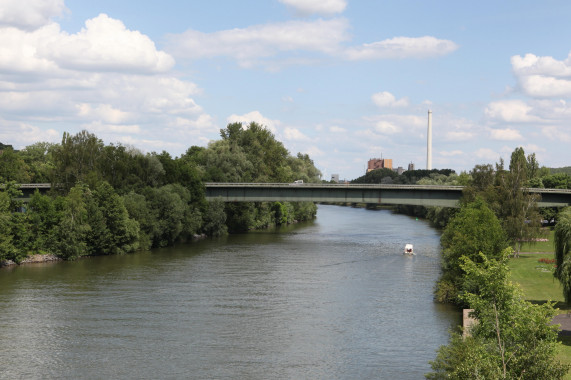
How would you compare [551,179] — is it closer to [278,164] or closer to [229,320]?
[278,164]

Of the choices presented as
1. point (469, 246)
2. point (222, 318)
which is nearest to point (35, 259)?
point (222, 318)

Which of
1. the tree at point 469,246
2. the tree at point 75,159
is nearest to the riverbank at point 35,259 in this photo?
the tree at point 75,159

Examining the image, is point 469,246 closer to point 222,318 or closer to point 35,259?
point 222,318

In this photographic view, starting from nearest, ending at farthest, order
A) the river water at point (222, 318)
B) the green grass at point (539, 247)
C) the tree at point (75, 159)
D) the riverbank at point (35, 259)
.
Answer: the river water at point (222, 318), the riverbank at point (35, 259), the green grass at point (539, 247), the tree at point (75, 159)

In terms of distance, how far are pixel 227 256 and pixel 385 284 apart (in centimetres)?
2741

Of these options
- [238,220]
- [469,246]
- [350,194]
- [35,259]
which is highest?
[350,194]

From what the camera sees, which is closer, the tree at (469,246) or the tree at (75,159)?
the tree at (469,246)

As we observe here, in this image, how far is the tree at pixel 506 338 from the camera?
75.8 feet

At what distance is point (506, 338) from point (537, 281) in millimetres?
38645

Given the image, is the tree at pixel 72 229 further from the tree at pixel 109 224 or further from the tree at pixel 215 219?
the tree at pixel 215 219

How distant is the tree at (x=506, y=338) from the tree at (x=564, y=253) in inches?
652

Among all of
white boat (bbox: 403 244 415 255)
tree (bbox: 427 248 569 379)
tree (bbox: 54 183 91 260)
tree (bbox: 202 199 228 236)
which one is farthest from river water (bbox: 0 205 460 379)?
tree (bbox: 202 199 228 236)

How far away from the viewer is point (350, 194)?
11219 centimetres

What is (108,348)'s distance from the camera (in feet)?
136
